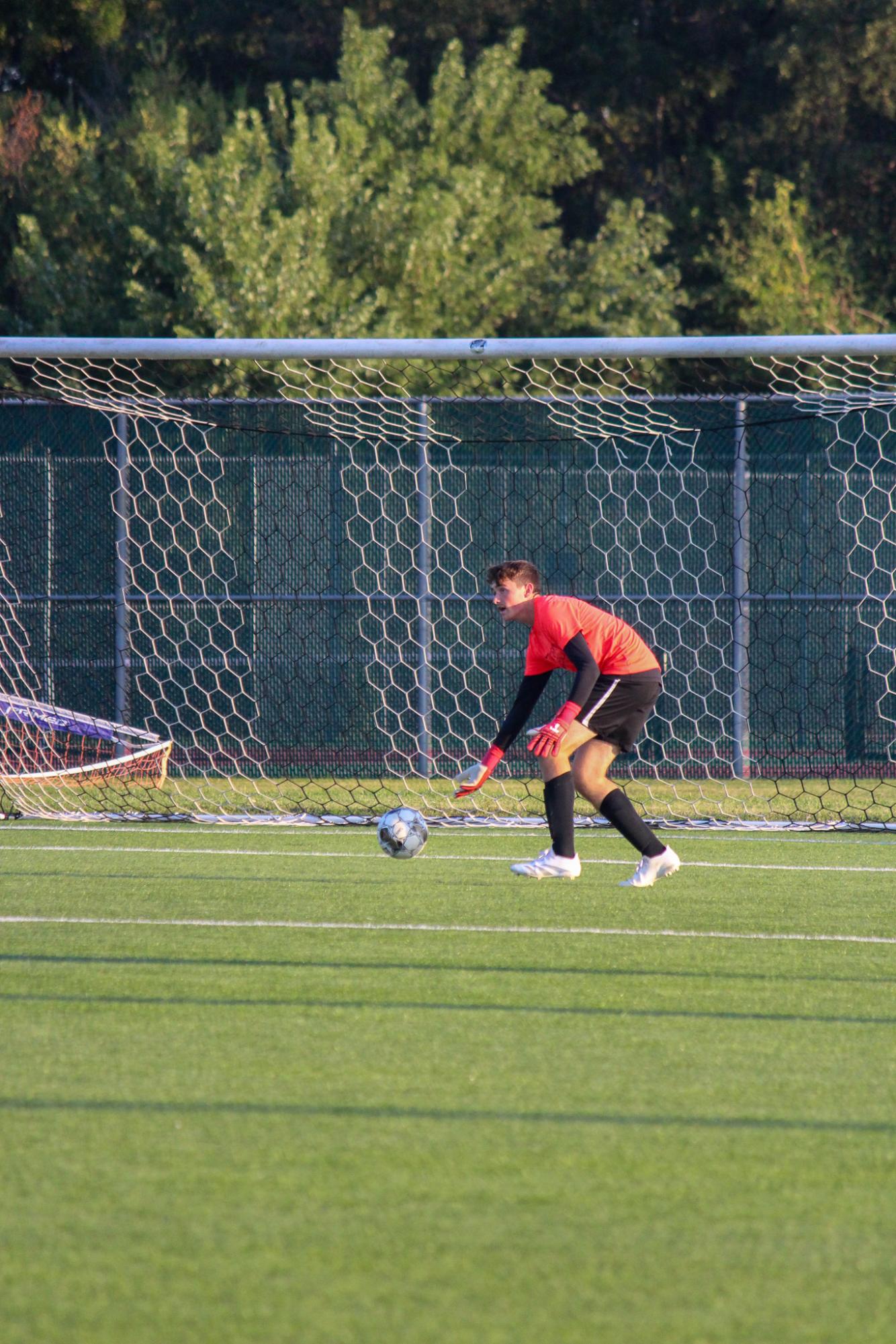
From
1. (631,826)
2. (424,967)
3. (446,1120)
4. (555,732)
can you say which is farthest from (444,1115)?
(631,826)

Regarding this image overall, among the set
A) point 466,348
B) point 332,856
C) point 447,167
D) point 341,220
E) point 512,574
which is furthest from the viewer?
point 447,167

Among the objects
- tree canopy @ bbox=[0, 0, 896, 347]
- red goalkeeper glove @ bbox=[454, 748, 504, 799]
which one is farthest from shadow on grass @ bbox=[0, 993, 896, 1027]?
tree canopy @ bbox=[0, 0, 896, 347]

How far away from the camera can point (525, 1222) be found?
2.59m

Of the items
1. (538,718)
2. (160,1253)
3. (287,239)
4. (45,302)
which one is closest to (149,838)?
(538,718)

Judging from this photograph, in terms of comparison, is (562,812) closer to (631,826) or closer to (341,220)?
(631,826)

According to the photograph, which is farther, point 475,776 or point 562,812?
point 562,812

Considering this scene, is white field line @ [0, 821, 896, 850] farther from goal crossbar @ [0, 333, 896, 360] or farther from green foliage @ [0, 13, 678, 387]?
green foliage @ [0, 13, 678, 387]

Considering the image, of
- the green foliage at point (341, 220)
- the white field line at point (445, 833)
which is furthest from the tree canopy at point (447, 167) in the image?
the white field line at point (445, 833)

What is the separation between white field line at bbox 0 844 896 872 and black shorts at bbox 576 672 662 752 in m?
0.71

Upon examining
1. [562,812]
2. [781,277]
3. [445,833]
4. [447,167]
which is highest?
[447,167]

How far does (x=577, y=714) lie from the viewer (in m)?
6.18

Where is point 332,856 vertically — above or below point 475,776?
below

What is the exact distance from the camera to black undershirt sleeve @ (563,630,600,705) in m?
6.14

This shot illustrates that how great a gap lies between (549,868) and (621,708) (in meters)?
0.80
